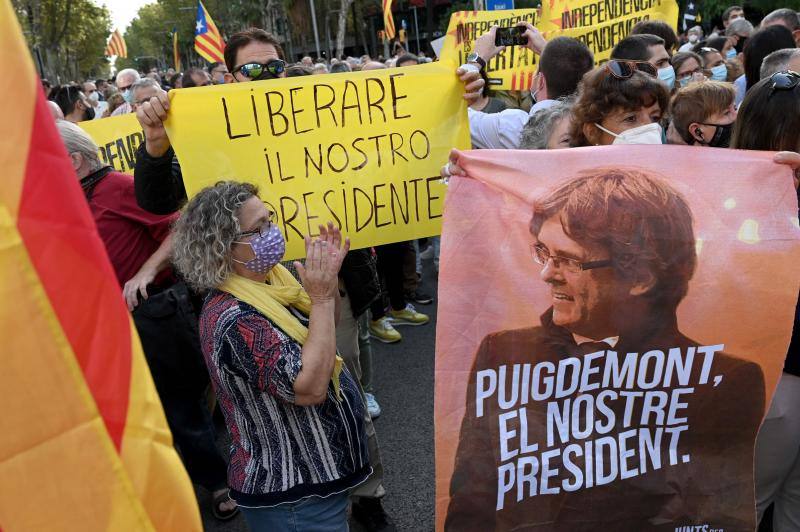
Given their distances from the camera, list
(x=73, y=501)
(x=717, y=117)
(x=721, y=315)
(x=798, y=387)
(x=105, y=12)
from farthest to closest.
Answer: (x=105, y=12) → (x=717, y=117) → (x=798, y=387) → (x=721, y=315) → (x=73, y=501)

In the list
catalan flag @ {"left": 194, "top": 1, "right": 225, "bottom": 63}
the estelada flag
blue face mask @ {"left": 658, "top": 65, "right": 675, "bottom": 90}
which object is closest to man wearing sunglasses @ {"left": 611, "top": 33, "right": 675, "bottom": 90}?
blue face mask @ {"left": 658, "top": 65, "right": 675, "bottom": 90}

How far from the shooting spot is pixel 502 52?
16.9ft

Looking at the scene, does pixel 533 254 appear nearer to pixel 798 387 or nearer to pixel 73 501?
pixel 798 387

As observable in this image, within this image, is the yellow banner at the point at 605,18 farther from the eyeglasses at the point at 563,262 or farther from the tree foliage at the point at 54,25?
the tree foliage at the point at 54,25

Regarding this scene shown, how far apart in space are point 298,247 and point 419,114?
2.38ft

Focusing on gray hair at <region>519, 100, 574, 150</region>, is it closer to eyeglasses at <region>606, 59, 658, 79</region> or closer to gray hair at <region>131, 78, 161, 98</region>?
eyeglasses at <region>606, 59, 658, 79</region>

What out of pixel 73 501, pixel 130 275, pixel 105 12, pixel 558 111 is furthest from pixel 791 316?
pixel 105 12

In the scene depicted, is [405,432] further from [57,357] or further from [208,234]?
[57,357]

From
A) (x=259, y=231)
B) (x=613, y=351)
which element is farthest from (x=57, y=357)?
(x=613, y=351)

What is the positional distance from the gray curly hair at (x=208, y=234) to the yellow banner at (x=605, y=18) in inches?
151

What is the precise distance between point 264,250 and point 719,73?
15.4ft

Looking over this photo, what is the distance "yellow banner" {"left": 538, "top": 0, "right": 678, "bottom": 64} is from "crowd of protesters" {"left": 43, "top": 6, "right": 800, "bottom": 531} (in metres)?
1.93

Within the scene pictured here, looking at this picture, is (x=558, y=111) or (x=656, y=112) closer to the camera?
(x=656, y=112)

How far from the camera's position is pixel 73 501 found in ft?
3.02
